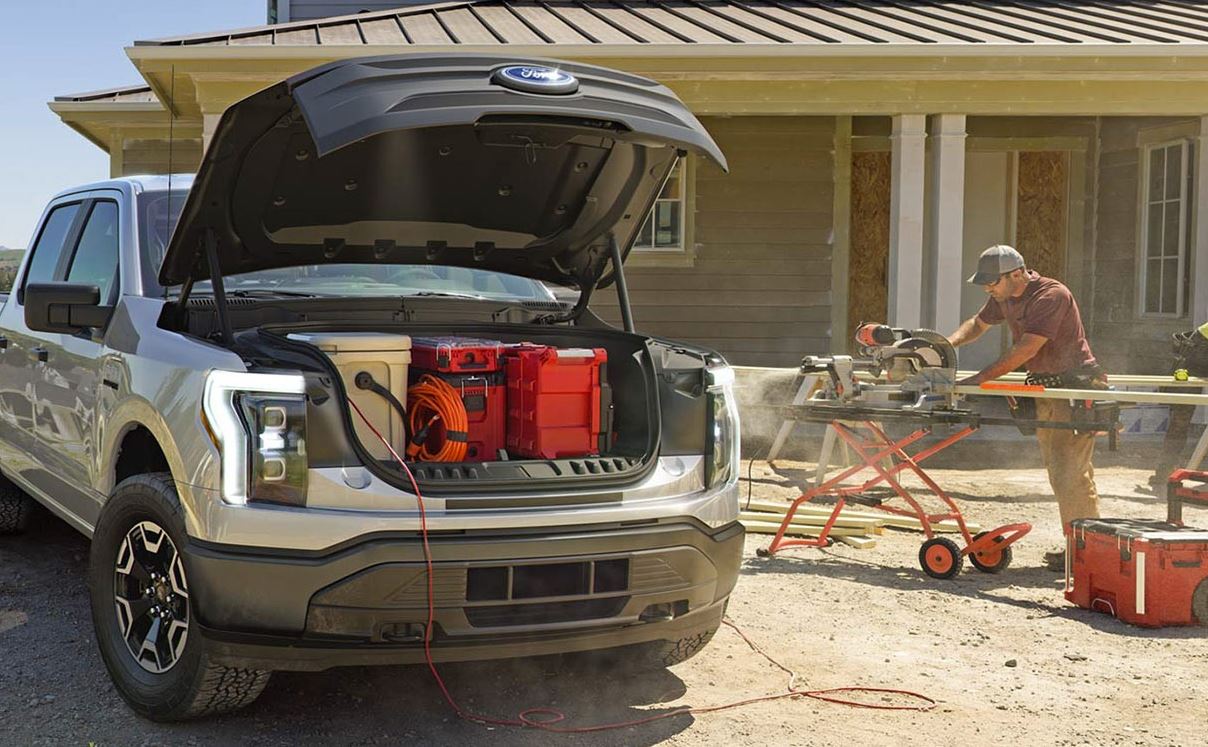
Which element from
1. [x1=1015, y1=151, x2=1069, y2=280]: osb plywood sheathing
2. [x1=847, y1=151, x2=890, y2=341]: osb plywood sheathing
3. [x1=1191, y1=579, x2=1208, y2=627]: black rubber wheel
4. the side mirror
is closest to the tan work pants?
[x1=1191, y1=579, x2=1208, y2=627]: black rubber wheel

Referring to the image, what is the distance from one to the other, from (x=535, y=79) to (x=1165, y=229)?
35.6 ft

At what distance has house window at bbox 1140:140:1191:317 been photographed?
12.5 metres

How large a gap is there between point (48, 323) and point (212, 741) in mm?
1589

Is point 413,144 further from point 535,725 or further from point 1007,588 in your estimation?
point 1007,588

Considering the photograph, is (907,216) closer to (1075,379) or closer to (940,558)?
(1075,379)

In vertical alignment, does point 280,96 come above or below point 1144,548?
above

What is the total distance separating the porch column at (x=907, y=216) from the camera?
10914 millimetres

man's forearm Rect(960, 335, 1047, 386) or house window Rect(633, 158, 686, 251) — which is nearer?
man's forearm Rect(960, 335, 1047, 386)

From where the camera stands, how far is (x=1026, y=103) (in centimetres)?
1098

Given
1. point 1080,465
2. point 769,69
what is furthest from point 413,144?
point 769,69

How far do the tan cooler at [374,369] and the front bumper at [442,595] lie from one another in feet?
1.64

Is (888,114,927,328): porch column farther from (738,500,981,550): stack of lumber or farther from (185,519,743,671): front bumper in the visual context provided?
(185,519,743,671): front bumper

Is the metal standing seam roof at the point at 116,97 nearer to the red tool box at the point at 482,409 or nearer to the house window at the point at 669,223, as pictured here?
the house window at the point at 669,223

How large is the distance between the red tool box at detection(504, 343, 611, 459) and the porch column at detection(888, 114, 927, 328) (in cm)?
720
